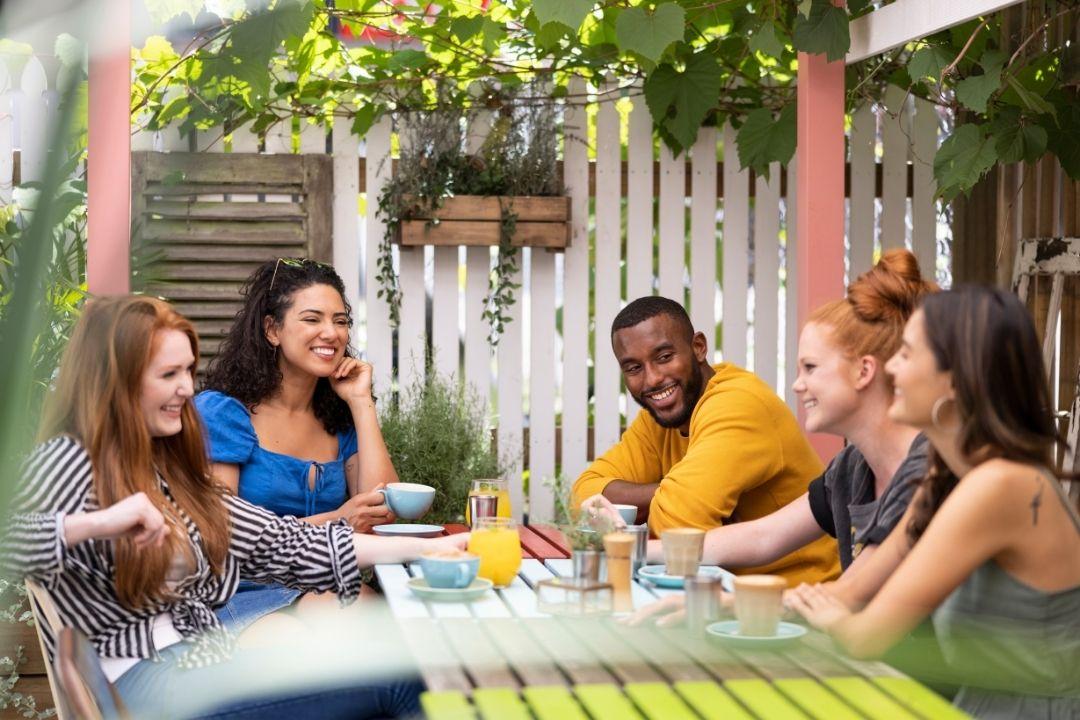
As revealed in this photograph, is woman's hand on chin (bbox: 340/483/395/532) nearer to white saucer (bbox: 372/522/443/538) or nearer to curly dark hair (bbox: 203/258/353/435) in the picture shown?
white saucer (bbox: 372/522/443/538)

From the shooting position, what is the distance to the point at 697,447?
9.45 feet

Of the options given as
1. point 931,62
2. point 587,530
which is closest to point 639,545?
point 587,530

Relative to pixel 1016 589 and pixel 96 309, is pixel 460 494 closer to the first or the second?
pixel 96 309

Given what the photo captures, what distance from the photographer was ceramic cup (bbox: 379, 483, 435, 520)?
2.88 metres

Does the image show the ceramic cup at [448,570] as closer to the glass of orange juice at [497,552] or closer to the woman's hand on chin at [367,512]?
the glass of orange juice at [497,552]

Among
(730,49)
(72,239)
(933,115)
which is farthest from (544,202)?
(72,239)

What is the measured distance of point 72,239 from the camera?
374 mm

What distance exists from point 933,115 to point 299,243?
257 cm

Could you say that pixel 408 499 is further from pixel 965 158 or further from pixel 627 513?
pixel 965 158

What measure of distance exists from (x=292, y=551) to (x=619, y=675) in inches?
41.2

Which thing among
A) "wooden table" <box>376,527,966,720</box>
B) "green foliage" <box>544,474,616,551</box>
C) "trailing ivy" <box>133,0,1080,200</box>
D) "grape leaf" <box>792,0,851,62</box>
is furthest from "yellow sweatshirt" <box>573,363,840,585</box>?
"trailing ivy" <box>133,0,1080,200</box>

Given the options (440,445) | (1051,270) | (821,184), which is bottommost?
(440,445)

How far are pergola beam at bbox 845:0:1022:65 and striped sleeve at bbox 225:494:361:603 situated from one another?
182cm

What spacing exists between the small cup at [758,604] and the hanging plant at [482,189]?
3.09 metres
